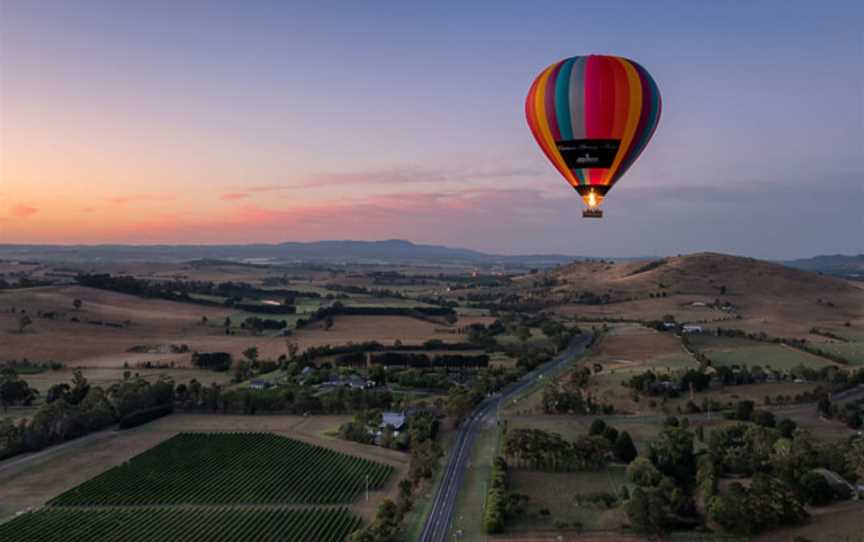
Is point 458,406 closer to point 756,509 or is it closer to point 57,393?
point 756,509

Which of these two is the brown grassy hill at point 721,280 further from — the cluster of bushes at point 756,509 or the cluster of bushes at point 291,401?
the cluster of bushes at point 756,509

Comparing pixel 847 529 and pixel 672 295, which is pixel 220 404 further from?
pixel 672 295

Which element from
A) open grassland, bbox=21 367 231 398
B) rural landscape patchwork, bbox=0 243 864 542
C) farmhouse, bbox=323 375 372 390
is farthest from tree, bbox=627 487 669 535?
open grassland, bbox=21 367 231 398

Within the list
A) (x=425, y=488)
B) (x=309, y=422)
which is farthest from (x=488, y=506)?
(x=309, y=422)

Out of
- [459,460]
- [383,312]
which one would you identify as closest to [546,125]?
[459,460]

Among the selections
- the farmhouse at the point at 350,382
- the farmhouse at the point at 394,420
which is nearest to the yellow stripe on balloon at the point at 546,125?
the farmhouse at the point at 394,420
